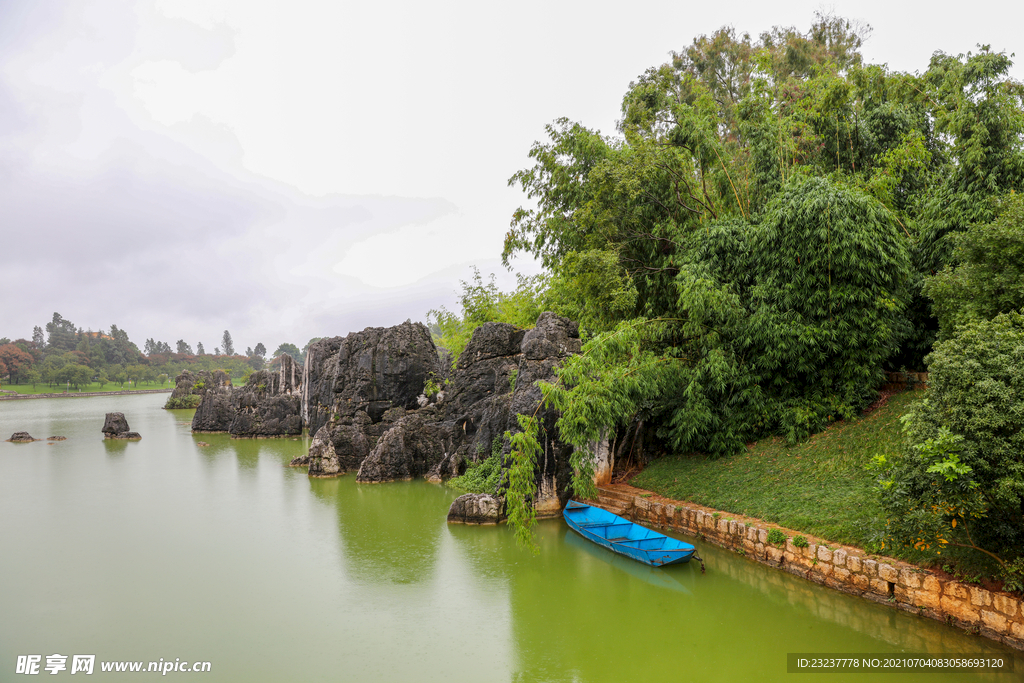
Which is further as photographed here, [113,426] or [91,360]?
[91,360]

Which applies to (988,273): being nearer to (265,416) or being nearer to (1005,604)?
(1005,604)

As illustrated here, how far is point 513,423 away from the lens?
464 inches

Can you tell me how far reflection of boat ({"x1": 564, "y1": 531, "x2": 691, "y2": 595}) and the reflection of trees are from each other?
2619mm

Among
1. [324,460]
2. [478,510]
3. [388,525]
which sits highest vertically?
[324,460]

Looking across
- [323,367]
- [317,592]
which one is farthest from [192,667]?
[323,367]

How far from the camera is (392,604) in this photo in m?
7.14

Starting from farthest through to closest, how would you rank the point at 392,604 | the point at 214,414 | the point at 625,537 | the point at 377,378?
the point at 214,414, the point at 377,378, the point at 625,537, the point at 392,604

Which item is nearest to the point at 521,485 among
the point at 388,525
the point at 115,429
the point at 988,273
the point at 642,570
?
the point at 642,570

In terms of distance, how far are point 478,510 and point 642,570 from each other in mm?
3683

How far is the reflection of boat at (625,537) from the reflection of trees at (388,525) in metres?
2.60

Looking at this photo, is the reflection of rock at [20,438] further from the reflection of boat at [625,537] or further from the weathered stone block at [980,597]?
the weathered stone block at [980,597]

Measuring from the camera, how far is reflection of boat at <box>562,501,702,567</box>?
761 centimetres

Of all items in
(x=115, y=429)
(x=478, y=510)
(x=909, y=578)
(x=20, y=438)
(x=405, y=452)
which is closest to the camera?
(x=909, y=578)

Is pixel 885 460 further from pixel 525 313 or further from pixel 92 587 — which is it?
pixel 525 313
